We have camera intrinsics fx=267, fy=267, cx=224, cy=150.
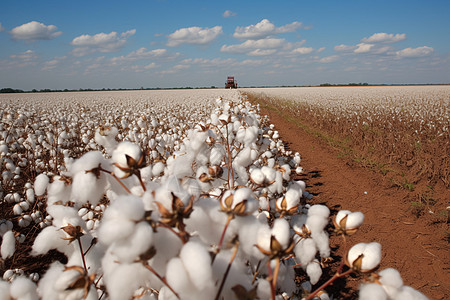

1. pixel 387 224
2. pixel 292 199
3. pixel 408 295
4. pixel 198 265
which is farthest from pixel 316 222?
pixel 387 224

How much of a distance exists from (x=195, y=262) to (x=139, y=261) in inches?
7.0

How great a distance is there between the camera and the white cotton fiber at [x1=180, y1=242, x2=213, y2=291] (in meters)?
0.66

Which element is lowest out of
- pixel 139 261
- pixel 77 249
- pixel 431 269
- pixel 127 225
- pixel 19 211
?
pixel 431 269

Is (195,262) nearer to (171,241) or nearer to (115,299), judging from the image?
(171,241)

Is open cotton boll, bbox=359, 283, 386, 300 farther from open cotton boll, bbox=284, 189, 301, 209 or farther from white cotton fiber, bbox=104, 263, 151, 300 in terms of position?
white cotton fiber, bbox=104, 263, 151, 300

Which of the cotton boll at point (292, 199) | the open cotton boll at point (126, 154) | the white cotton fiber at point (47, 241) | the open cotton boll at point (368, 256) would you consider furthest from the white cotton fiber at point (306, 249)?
the white cotton fiber at point (47, 241)

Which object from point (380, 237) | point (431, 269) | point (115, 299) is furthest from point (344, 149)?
point (115, 299)

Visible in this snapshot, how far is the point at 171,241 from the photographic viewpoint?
29.8 inches

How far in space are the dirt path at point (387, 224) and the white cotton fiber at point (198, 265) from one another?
2939 millimetres

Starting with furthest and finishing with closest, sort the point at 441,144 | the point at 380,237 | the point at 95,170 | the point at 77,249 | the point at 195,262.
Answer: the point at 441,144 < the point at 380,237 < the point at 77,249 < the point at 95,170 < the point at 195,262

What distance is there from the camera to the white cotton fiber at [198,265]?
0.66m

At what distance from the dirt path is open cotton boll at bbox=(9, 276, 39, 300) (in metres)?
3.04

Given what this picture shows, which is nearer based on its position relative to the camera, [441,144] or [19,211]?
[19,211]

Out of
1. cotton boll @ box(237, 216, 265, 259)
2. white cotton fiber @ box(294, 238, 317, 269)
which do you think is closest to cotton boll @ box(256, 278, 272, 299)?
cotton boll @ box(237, 216, 265, 259)
